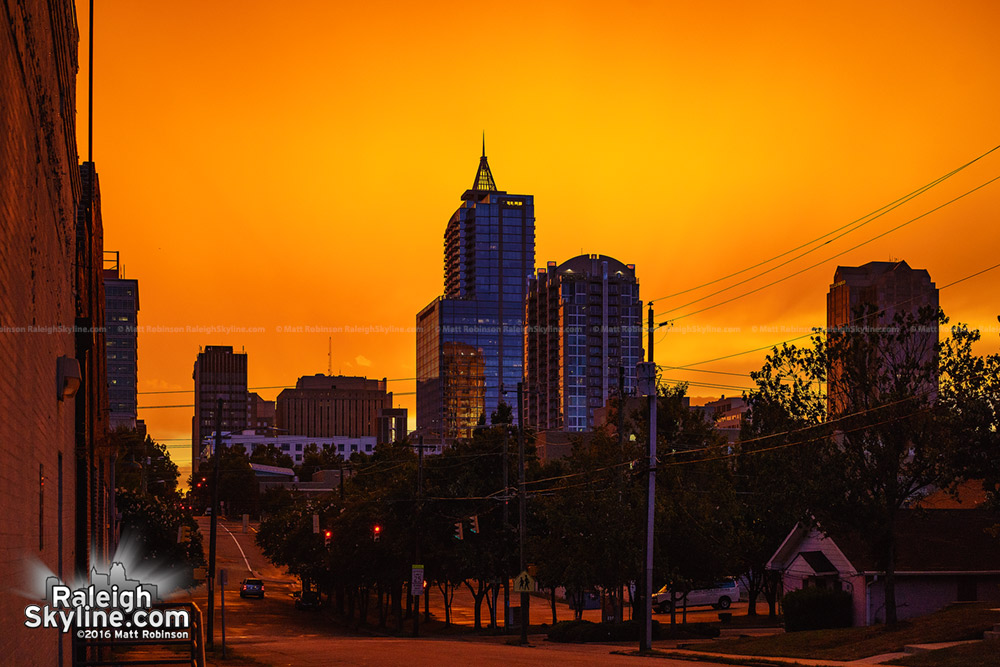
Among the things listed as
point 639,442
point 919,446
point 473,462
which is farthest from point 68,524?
point 473,462

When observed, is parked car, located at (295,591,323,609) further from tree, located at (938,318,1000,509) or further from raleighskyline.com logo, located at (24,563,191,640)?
raleighskyline.com logo, located at (24,563,191,640)

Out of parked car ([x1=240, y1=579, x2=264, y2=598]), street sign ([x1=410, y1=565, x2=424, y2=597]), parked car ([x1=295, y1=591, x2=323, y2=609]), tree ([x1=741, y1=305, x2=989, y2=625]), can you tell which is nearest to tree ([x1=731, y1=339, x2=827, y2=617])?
tree ([x1=741, y1=305, x2=989, y2=625])

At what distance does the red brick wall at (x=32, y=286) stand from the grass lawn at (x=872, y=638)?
23.2 m

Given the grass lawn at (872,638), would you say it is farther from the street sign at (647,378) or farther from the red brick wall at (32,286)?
the red brick wall at (32,286)

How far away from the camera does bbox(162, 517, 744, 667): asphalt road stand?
1339 inches

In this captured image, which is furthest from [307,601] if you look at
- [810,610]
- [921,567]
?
[921,567]

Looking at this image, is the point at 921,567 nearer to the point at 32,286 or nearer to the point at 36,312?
the point at 36,312

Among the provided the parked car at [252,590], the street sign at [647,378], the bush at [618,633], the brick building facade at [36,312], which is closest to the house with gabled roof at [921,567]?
the bush at [618,633]

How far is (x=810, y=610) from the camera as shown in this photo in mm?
43562

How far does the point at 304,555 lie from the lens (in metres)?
91.1

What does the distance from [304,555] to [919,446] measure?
62878 millimetres

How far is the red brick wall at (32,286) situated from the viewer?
10.6 meters

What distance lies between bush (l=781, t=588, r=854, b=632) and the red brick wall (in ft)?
102

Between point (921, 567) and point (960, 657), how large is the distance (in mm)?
17887
